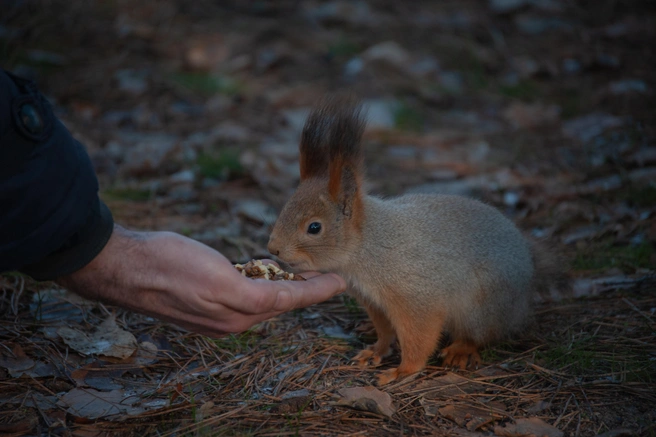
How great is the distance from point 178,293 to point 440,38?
23.0 ft

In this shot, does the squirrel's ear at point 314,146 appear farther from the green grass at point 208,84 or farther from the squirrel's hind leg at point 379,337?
the green grass at point 208,84

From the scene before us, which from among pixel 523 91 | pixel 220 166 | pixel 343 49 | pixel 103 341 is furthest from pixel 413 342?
pixel 343 49

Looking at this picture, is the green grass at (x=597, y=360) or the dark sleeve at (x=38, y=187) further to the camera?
the green grass at (x=597, y=360)

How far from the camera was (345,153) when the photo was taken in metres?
3.03

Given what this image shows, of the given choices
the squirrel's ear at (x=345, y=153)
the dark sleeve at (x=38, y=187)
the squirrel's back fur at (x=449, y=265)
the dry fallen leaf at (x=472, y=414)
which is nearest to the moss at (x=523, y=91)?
the squirrel's back fur at (x=449, y=265)

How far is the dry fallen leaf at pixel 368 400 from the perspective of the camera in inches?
99.4

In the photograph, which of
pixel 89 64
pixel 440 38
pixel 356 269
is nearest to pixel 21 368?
pixel 356 269

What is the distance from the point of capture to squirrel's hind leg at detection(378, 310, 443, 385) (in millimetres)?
3051

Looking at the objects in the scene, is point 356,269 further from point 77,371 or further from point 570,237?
point 570,237

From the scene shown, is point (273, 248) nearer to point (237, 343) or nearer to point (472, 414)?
point (237, 343)

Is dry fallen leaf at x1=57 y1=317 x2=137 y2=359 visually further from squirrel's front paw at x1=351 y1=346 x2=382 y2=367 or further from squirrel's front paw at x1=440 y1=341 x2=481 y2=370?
squirrel's front paw at x1=440 y1=341 x2=481 y2=370

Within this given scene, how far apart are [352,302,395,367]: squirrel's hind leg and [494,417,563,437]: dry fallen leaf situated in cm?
86

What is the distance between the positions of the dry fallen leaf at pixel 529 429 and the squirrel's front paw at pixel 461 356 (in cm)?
66

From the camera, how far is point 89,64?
23.8ft
